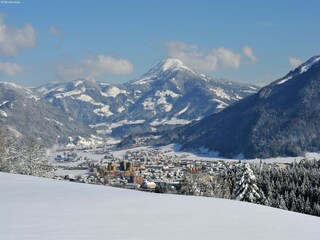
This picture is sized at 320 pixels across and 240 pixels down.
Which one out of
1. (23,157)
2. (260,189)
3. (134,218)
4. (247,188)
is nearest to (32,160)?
(23,157)

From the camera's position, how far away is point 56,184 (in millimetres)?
21031

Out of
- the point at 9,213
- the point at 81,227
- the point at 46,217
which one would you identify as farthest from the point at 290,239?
the point at 9,213

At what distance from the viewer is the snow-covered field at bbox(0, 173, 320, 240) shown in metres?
10.8

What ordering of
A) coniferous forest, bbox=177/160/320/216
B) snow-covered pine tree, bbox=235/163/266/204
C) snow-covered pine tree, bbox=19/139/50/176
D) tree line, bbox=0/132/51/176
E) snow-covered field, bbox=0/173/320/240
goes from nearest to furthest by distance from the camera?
1. snow-covered field, bbox=0/173/320/240
2. tree line, bbox=0/132/51/176
3. snow-covered pine tree, bbox=19/139/50/176
4. snow-covered pine tree, bbox=235/163/266/204
5. coniferous forest, bbox=177/160/320/216

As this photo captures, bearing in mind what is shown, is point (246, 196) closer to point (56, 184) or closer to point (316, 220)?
point (56, 184)

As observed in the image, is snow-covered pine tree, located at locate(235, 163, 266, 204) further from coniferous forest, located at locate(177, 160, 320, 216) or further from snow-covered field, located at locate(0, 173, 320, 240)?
snow-covered field, located at locate(0, 173, 320, 240)

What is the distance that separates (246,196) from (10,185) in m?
29.2

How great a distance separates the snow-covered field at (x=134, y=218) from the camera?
10812 millimetres

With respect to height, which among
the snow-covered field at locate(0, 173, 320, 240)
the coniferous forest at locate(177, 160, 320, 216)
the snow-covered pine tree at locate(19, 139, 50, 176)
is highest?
the snow-covered pine tree at locate(19, 139, 50, 176)

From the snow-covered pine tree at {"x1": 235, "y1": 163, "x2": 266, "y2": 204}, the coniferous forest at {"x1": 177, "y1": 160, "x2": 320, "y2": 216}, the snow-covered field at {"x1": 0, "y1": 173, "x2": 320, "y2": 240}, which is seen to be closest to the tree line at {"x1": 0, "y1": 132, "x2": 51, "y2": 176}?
the coniferous forest at {"x1": 177, "y1": 160, "x2": 320, "y2": 216}

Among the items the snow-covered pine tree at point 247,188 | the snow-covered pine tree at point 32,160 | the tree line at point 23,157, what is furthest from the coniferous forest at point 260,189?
the tree line at point 23,157

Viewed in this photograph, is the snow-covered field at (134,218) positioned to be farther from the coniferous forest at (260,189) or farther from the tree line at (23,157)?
the coniferous forest at (260,189)

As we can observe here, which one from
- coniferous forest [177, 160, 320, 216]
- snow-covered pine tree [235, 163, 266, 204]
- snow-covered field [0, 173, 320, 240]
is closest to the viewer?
snow-covered field [0, 173, 320, 240]

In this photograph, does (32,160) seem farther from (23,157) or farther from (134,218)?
(134,218)
